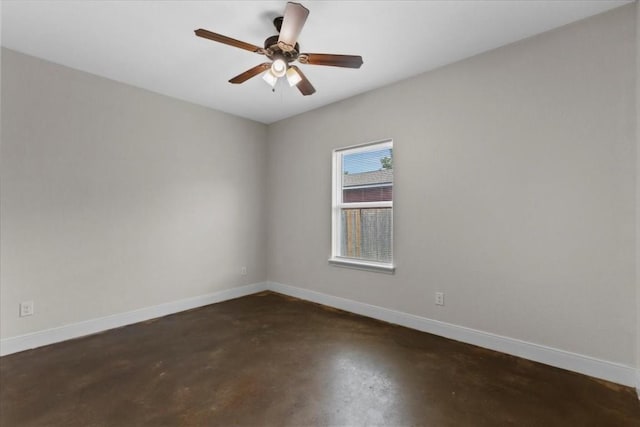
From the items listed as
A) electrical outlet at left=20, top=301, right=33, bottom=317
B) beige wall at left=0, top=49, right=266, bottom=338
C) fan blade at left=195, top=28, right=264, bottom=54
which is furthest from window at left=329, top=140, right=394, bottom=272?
electrical outlet at left=20, top=301, right=33, bottom=317

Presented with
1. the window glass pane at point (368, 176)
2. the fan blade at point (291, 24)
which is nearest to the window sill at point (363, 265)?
the window glass pane at point (368, 176)

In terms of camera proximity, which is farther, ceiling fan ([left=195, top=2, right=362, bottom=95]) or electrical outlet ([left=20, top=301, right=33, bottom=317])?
electrical outlet ([left=20, top=301, right=33, bottom=317])

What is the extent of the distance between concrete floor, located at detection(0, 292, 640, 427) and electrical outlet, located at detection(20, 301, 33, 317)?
13.3 inches

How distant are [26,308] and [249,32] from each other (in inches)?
122

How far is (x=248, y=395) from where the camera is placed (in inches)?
74.9

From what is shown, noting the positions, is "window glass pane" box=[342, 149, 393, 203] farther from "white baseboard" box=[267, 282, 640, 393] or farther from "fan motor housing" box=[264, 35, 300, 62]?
"fan motor housing" box=[264, 35, 300, 62]

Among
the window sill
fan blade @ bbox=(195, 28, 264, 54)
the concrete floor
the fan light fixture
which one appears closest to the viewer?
the concrete floor

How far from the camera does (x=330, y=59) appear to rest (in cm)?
208

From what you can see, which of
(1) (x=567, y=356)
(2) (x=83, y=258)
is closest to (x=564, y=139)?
(1) (x=567, y=356)

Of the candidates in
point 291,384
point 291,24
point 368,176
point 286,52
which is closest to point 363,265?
point 368,176

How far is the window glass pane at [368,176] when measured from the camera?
3400 millimetres

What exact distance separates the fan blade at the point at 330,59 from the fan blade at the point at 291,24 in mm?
124

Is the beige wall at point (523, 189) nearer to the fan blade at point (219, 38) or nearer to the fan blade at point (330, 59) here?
the fan blade at point (330, 59)

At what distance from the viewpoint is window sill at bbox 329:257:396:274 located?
10.5ft
